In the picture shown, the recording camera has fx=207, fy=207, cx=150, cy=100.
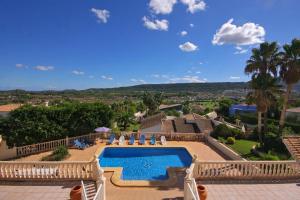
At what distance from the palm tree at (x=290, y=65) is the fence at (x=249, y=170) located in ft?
33.3

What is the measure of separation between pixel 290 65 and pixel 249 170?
1235cm

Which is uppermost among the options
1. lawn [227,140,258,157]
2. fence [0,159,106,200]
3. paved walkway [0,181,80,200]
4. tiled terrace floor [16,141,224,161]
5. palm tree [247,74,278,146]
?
palm tree [247,74,278,146]

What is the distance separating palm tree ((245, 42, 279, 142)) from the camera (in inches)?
757

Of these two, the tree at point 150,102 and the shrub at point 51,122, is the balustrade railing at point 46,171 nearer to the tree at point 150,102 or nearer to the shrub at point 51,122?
the shrub at point 51,122

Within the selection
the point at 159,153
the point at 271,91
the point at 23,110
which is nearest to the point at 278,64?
the point at 271,91

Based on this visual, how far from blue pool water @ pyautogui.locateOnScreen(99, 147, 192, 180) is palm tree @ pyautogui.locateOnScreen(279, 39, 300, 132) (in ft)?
35.8

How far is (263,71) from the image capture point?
782 inches

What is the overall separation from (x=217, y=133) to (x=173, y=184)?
13.8m

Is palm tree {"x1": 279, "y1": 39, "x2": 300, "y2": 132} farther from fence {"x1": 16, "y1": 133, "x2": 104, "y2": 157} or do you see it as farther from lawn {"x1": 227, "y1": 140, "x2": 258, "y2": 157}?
fence {"x1": 16, "y1": 133, "x2": 104, "y2": 157}

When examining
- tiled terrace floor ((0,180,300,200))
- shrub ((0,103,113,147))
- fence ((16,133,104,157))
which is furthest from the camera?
shrub ((0,103,113,147))

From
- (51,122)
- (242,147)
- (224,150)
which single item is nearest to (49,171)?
(51,122)

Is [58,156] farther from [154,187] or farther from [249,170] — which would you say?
[249,170]

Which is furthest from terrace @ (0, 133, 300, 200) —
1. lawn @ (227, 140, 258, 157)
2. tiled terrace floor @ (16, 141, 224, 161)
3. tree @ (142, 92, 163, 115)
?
tree @ (142, 92, 163, 115)

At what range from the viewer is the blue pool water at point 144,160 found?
1436 centimetres
